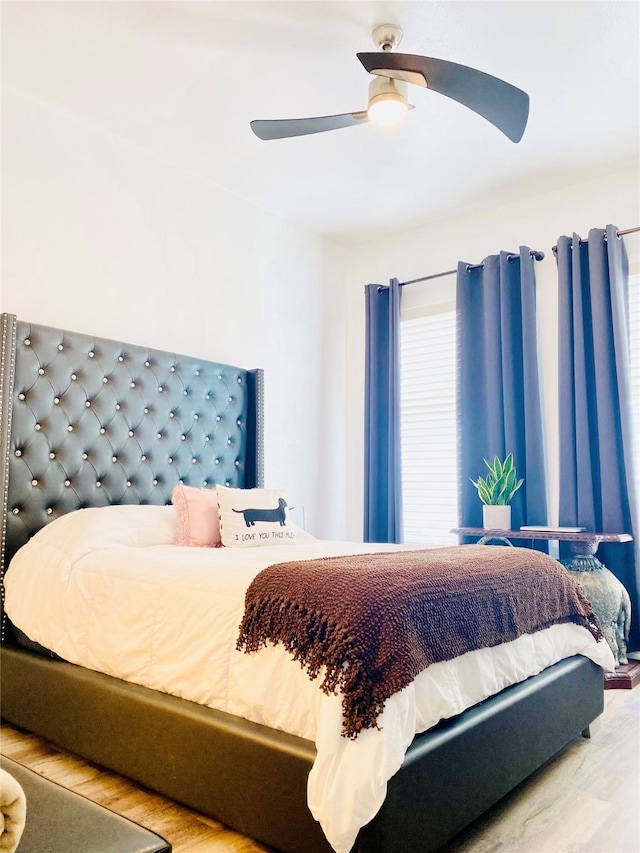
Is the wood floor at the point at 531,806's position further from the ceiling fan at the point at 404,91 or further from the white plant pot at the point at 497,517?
the ceiling fan at the point at 404,91

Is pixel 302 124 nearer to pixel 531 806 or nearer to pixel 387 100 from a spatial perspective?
pixel 387 100

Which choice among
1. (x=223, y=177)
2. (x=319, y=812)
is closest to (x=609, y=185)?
(x=223, y=177)

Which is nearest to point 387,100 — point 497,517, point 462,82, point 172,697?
point 462,82

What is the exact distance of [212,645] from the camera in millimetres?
1790

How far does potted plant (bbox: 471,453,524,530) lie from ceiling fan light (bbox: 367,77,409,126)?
6.58 ft

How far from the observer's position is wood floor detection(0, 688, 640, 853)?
169cm

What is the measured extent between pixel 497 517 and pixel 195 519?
1.70 metres

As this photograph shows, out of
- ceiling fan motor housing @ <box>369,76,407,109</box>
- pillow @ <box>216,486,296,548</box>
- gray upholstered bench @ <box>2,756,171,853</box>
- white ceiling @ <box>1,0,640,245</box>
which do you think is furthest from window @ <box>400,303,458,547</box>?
gray upholstered bench @ <box>2,756,171,853</box>

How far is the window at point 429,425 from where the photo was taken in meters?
4.24

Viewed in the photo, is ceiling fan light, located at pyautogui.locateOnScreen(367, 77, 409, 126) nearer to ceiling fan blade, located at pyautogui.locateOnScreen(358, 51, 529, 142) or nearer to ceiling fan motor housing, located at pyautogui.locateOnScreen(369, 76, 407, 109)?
ceiling fan motor housing, located at pyautogui.locateOnScreen(369, 76, 407, 109)

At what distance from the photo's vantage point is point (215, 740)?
1.69m

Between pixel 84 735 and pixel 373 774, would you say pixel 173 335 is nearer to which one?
pixel 84 735

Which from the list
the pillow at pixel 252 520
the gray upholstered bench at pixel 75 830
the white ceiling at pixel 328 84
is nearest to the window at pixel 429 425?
the white ceiling at pixel 328 84

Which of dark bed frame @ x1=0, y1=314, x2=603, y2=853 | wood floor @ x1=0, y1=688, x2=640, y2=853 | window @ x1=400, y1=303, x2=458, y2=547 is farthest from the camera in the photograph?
window @ x1=400, y1=303, x2=458, y2=547
